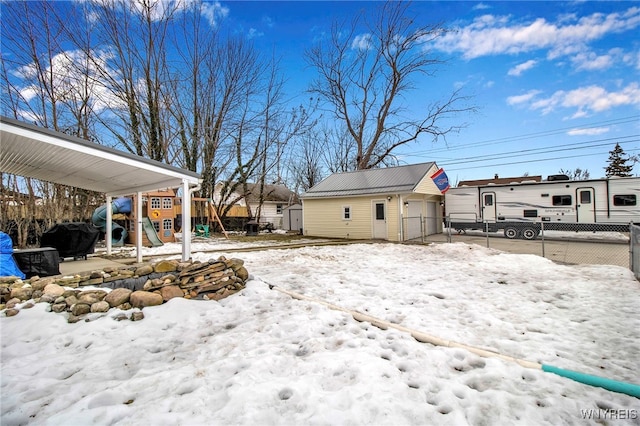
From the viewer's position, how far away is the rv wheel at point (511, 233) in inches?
626

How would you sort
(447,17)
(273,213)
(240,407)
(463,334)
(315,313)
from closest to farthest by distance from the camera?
(240,407), (463,334), (315,313), (447,17), (273,213)

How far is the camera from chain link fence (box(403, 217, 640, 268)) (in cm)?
905

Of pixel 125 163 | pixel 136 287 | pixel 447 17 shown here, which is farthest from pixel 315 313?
pixel 447 17

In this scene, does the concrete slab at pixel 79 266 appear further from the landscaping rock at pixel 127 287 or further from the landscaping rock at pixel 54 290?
the landscaping rock at pixel 54 290

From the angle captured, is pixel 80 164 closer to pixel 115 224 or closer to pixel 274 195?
pixel 115 224

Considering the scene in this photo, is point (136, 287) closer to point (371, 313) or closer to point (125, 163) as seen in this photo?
point (125, 163)

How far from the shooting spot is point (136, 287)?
4.94 meters

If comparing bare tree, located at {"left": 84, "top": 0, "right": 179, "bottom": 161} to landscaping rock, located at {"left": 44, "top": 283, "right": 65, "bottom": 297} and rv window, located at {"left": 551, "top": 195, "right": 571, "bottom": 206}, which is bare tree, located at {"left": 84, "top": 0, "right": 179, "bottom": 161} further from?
rv window, located at {"left": 551, "top": 195, "right": 571, "bottom": 206}

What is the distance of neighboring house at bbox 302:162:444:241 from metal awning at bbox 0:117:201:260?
1081cm

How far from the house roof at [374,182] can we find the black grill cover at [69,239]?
38.7 feet

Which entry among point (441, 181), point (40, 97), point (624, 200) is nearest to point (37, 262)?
point (40, 97)

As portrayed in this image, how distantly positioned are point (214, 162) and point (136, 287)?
19492 mm

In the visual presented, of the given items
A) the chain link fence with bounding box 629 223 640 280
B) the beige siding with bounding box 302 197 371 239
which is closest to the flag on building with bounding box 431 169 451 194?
the beige siding with bounding box 302 197 371 239

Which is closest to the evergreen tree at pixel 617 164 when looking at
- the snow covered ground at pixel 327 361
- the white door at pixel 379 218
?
the white door at pixel 379 218
